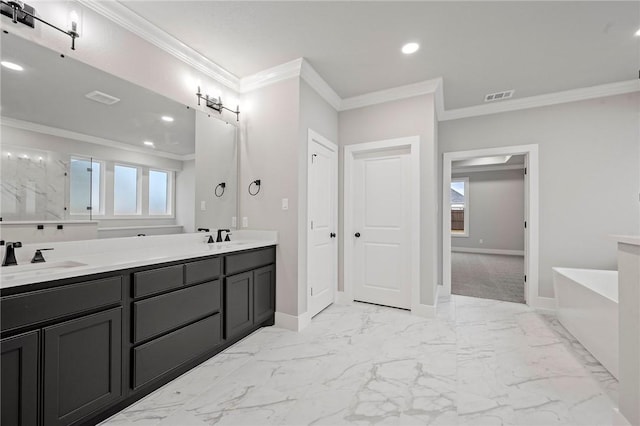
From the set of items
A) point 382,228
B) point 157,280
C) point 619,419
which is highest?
point 382,228

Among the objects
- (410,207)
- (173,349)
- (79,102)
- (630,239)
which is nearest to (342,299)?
(410,207)

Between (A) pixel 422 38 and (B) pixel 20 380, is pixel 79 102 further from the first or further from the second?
(A) pixel 422 38

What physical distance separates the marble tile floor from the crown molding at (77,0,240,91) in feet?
8.95

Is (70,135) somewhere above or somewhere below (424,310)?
above

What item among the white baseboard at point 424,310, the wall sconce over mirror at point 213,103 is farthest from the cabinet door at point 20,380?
the white baseboard at point 424,310

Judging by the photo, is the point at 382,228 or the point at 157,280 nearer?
the point at 157,280

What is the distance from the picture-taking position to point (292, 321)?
2.78 metres

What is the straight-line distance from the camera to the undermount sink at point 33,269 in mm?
1275

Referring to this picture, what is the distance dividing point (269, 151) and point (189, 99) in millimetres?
906

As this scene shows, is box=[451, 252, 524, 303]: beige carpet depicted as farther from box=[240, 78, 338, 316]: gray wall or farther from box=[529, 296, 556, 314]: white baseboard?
box=[240, 78, 338, 316]: gray wall

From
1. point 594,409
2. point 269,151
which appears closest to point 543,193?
point 594,409

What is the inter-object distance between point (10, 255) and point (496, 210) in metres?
9.58

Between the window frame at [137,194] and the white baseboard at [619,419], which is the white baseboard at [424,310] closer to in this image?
the white baseboard at [619,419]

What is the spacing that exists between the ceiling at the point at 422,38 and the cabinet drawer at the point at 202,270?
1973mm
